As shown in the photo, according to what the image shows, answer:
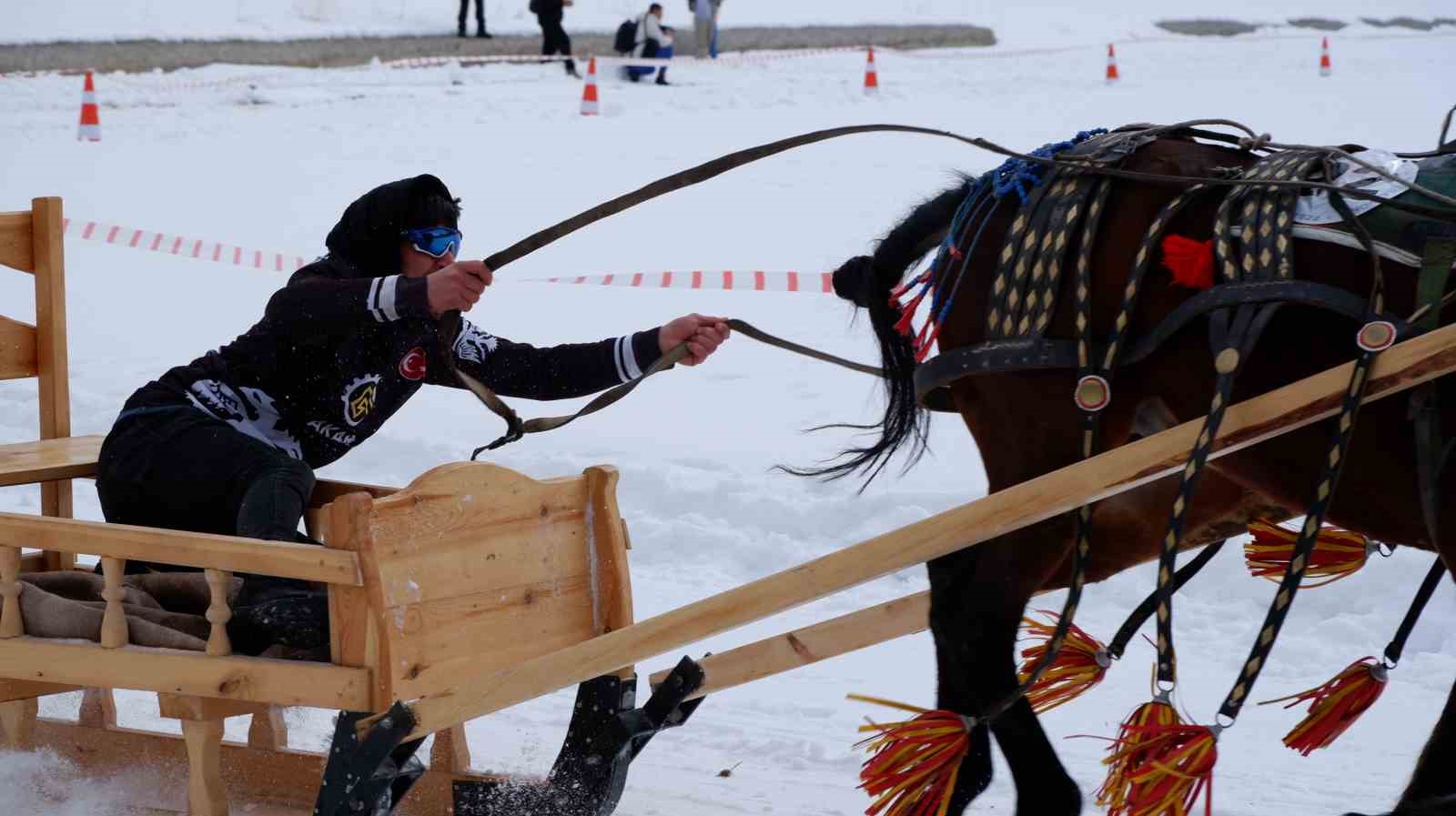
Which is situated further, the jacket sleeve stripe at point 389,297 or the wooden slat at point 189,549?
the jacket sleeve stripe at point 389,297

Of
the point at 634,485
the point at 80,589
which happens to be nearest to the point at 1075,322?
the point at 80,589

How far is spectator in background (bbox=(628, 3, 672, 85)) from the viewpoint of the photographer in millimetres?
16625

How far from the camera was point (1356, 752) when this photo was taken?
10.9ft

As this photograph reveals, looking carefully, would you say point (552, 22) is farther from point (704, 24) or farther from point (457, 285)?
point (457, 285)

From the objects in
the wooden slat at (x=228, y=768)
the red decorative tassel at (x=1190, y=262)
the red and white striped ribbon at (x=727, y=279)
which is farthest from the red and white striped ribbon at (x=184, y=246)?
the red decorative tassel at (x=1190, y=262)

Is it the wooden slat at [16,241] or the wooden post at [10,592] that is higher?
the wooden slat at [16,241]

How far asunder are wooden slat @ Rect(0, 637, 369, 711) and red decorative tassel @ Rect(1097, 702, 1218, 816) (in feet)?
4.19

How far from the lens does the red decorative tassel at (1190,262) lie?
2.40 meters

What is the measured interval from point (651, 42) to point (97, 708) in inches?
556

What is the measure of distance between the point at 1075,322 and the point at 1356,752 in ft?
4.76

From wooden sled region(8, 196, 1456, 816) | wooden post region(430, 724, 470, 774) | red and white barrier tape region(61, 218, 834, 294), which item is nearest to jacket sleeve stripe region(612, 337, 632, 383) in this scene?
wooden sled region(8, 196, 1456, 816)

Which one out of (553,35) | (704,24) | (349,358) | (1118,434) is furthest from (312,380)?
(704,24)

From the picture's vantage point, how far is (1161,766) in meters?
2.38

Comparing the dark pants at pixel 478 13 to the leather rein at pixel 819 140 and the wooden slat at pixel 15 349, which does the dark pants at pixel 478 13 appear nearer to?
the wooden slat at pixel 15 349
